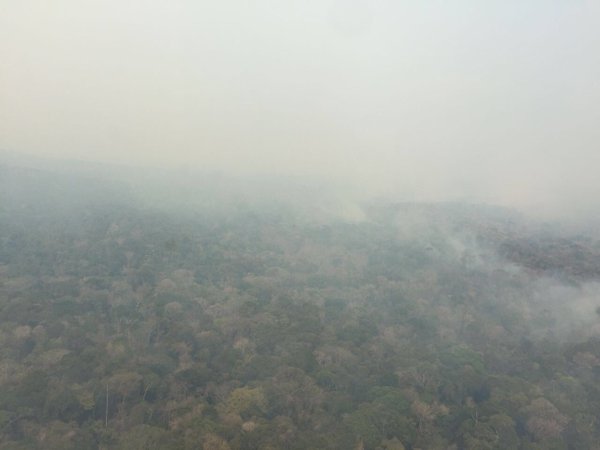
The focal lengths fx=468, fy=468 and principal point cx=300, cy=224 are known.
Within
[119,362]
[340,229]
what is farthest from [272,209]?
[119,362]

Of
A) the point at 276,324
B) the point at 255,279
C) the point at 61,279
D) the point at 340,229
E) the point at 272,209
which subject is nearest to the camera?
the point at 276,324

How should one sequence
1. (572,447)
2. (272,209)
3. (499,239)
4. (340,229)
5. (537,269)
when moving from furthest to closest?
(272,209)
(340,229)
(499,239)
(537,269)
(572,447)

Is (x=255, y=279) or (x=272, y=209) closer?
(x=255, y=279)

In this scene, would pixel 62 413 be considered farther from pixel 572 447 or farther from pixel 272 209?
pixel 272 209

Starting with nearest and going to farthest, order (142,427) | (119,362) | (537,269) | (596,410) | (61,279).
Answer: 1. (142,427)
2. (596,410)
3. (119,362)
4. (61,279)
5. (537,269)

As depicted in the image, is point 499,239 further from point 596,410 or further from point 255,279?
point 596,410

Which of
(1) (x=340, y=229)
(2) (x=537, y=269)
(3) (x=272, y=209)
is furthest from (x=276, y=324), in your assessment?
(3) (x=272, y=209)

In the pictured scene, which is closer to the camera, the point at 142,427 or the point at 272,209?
the point at 142,427
